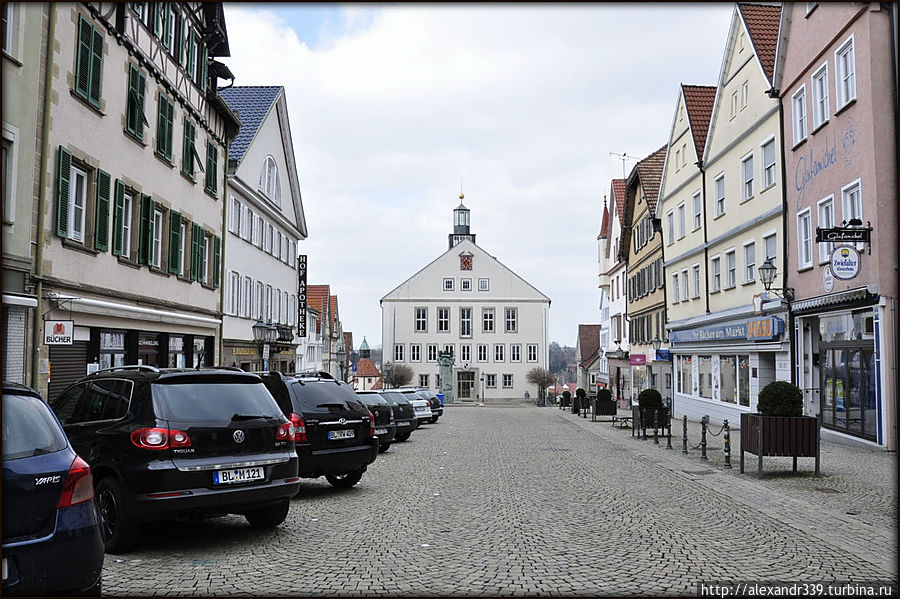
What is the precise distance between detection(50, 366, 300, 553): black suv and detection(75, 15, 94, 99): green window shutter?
9358 mm

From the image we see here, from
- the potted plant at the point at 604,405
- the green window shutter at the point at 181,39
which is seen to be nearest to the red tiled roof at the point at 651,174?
the potted plant at the point at 604,405

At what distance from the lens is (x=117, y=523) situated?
25.0 ft

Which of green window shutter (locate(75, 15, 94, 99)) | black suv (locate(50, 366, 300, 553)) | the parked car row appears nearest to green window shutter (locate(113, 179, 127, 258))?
green window shutter (locate(75, 15, 94, 99))

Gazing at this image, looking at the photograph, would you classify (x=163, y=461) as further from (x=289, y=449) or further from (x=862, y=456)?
(x=862, y=456)

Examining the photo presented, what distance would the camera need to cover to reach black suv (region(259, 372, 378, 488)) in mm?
11383

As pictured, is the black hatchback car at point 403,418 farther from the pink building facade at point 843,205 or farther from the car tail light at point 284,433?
the car tail light at point 284,433

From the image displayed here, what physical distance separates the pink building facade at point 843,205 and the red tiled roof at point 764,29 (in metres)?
2.16

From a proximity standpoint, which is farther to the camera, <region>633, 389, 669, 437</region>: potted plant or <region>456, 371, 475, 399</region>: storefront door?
<region>456, 371, 475, 399</region>: storefront door

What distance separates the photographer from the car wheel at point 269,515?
884 centimetres

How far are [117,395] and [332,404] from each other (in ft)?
13.2

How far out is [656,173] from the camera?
143 feet

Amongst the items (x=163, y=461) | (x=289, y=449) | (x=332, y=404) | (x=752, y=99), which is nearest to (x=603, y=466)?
(x=332, y=404)

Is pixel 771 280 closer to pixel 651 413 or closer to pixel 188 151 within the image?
pixel 651 413

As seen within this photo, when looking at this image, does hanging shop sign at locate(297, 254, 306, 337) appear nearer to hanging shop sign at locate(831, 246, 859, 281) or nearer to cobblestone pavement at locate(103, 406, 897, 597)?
cobblestone pavement at locate(103, 406, 897, 597)
